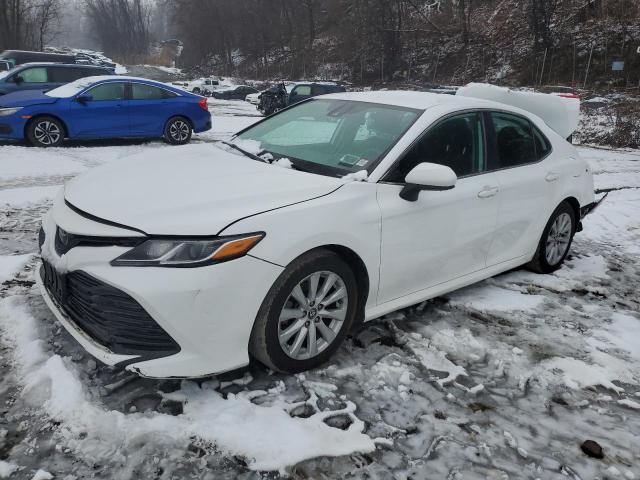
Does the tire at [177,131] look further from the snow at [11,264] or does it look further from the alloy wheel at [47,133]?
the snow at [11,264]

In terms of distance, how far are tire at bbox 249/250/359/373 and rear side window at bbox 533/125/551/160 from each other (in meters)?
2.36

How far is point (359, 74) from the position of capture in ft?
135

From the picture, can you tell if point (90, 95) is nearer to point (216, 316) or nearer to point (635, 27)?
point (216, 316)

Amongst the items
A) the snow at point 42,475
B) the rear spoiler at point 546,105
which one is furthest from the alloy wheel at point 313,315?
the rear spoiler at point 546,105

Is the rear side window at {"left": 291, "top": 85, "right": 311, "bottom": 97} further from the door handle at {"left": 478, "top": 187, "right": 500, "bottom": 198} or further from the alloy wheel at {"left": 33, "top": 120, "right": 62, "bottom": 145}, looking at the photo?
the door handle at {"left": 478, "top": 187, "right": 500, "bottom": 198}

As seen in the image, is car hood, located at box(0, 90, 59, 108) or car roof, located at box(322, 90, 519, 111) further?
car hood, located at box(0, 90, 59, 108)

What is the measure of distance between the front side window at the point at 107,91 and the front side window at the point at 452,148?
28.2ft

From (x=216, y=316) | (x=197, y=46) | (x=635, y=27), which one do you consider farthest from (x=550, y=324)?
(x=197, y=46)

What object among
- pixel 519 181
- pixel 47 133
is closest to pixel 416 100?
pixel 519 181

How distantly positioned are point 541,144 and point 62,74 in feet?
41.3

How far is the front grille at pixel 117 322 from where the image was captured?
2.47 m

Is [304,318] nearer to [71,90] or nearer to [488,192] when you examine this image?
[488,192]

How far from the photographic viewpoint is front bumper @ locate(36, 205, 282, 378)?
2428mm

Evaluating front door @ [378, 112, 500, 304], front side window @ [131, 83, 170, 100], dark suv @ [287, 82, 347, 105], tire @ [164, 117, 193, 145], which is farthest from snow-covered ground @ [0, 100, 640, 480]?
dark suv @ [287, 82, 347, 105]
